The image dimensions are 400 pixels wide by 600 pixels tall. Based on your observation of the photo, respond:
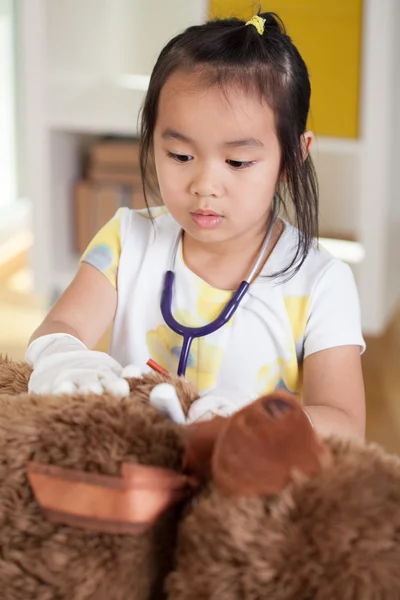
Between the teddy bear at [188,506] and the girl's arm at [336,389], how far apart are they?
365 mm

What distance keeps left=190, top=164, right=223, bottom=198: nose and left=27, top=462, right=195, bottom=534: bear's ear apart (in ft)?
1.47

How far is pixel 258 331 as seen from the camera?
1048 millimetres

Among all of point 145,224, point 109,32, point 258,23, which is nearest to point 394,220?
point 109,32

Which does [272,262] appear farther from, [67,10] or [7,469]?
[67,10]

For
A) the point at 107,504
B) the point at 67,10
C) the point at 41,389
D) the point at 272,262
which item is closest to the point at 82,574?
the point at 107,504

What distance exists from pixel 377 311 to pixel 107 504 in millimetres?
1918

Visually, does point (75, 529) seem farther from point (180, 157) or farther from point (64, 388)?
point (180, 157)

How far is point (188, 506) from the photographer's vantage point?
51cm

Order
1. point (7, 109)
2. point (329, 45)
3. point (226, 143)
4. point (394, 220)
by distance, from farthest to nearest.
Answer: point (7, 109) < point (394, 220) < point (329, 45) < point (226, 143)

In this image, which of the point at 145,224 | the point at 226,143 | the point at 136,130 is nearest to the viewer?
the point at 226,143

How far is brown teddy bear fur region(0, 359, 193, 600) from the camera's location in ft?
1.64

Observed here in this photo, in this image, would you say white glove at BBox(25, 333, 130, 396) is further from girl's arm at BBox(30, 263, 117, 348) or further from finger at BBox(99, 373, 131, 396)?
girl's arm at BBox(30, 263, 117, 348)

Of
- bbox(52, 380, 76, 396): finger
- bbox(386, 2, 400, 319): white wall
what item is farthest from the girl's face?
bbox(386, 2, 400, 319): white wall

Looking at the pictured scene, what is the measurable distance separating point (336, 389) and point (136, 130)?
65.0 inches
